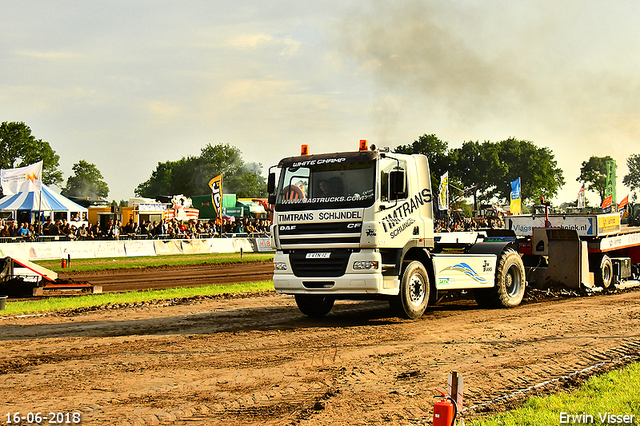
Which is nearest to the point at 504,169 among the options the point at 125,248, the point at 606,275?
the point at 125,248

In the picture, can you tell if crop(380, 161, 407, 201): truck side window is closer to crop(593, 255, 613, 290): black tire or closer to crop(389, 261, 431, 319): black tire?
crop(389, 261, 431, 319): black tire

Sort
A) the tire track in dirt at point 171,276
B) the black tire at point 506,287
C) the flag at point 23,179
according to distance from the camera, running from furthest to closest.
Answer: the flag at point 23,179 < the tire track in dirt at point 171,276 < the black tire at point 506,287

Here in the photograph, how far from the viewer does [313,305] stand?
12805 millimetres

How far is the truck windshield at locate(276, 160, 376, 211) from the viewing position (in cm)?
1092

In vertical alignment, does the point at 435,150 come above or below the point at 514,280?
above

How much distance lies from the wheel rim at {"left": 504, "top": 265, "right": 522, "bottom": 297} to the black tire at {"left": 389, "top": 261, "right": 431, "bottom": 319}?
3.13 meters

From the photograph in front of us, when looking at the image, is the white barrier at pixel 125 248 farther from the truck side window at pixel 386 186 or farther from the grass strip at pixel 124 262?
the truck side window at pixel 386 186

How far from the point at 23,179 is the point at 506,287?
2555 centimetres

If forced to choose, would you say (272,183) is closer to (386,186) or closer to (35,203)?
(386,186)

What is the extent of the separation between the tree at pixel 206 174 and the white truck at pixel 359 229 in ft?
379

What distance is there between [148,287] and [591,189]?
105740mm

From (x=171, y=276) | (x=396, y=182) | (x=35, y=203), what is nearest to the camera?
(x=396, y=182)

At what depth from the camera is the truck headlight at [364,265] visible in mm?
10695

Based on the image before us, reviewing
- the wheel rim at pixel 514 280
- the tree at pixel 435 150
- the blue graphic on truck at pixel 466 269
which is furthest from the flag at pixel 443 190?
the tree at pixel 435 150
